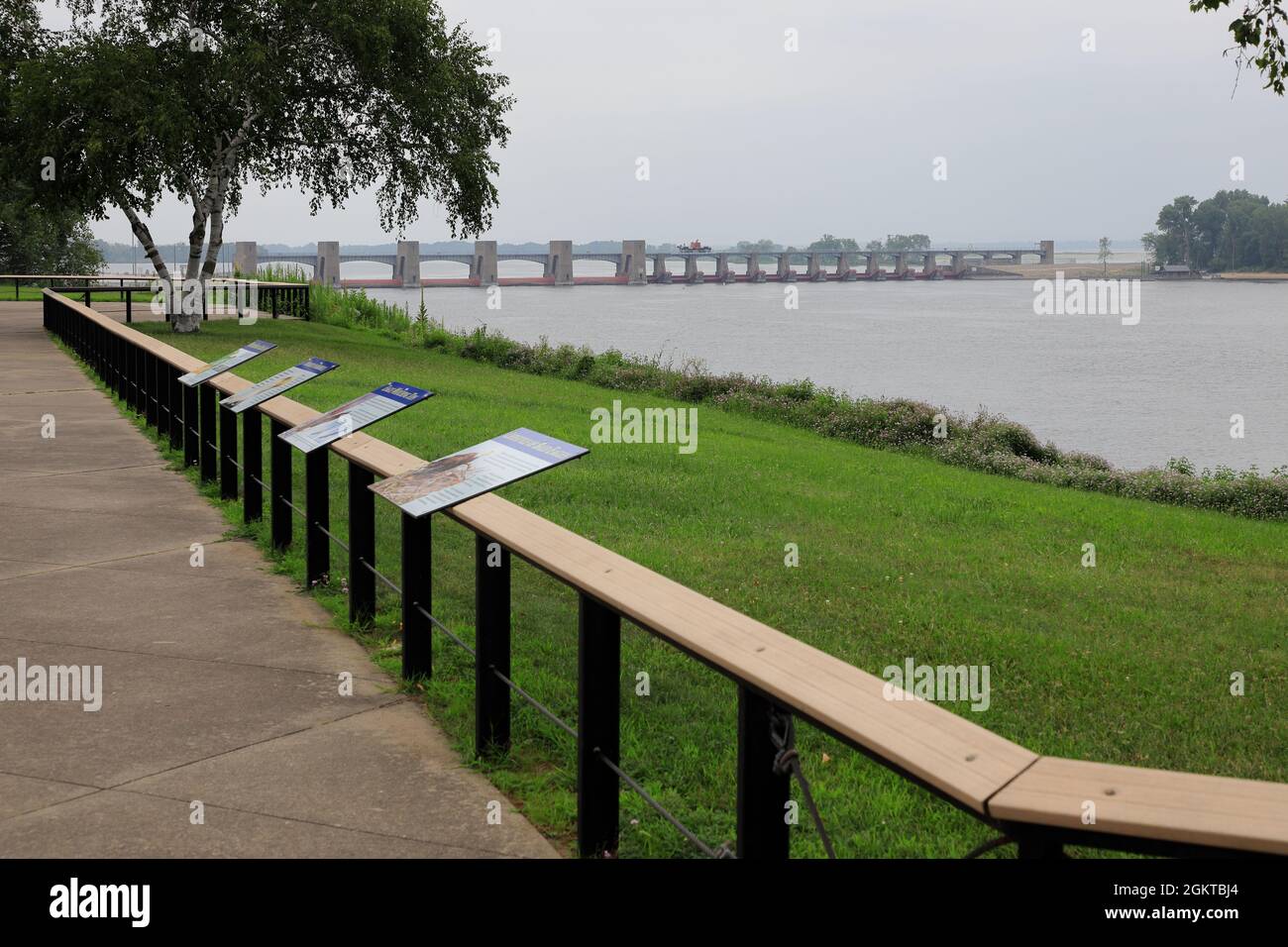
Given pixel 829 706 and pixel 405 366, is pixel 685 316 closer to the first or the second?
pixel 405 366

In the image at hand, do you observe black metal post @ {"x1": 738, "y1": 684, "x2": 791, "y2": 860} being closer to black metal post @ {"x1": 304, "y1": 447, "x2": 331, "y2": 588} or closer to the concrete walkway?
the concrete walkway

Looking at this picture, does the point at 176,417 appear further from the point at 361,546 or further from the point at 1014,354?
the point at 1014,354

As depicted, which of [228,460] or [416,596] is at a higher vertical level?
[228,460]

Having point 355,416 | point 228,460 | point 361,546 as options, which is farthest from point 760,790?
point 228,460

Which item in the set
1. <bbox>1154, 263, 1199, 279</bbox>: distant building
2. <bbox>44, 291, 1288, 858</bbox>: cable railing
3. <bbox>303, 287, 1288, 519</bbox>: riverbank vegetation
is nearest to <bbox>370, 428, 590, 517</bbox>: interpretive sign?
<bbox>44, 291, 1288, 858</bbox>: cable railing

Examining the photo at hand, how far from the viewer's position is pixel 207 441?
10.1 m

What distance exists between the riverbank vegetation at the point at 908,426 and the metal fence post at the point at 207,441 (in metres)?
11.4

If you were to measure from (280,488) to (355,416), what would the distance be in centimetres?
168

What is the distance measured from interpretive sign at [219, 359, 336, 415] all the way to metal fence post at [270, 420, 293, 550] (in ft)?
0.51

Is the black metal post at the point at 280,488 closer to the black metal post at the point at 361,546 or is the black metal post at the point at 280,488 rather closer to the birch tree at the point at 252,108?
the black metal post at the point at 361,546
